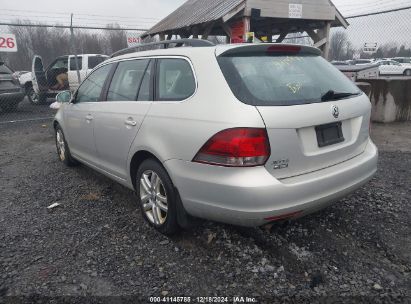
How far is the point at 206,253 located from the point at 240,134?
44.4 inches

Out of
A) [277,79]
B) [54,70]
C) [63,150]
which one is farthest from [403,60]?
[277,79]

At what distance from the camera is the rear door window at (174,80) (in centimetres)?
276

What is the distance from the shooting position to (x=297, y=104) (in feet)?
8.14

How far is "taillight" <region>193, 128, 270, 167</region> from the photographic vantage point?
2312 mm

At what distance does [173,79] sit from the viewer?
2.95 m

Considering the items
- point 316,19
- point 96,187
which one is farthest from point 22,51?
point 96,187

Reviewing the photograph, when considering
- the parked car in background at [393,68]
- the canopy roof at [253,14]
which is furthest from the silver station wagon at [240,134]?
the parked car in background at [393,68]

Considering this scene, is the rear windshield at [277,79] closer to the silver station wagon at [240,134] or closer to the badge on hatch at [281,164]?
the silver station wagon at [240,134]

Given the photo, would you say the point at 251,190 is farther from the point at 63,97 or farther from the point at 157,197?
the point at 63,97

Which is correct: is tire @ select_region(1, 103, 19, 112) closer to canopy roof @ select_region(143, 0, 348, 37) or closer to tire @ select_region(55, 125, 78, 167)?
canopy roof @ select_region(143, 0, 348, 37)

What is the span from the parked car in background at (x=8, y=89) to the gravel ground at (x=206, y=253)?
8.08 meters

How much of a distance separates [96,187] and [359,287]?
321 cm

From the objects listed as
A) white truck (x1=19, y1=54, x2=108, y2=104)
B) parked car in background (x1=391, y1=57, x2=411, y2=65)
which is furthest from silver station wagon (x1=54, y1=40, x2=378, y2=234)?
parked car in background (x1=391, y1=57, x2=411, y2=65)

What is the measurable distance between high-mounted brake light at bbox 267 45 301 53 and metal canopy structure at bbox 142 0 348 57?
569cm
